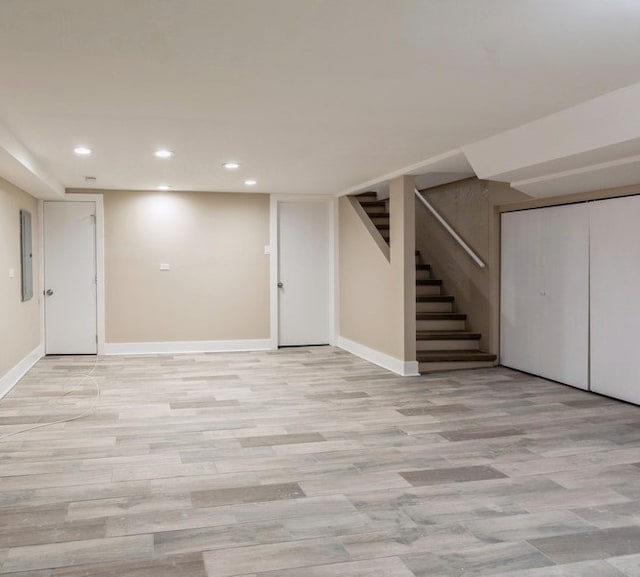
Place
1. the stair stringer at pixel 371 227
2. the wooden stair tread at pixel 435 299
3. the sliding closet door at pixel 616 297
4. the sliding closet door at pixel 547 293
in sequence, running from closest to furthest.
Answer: the sliding closet door at pixel 616 297
the sliding closet door at pixel 547 293
the stair stringer at pixel 371 227
the wooden stair tread at pixel 435 299

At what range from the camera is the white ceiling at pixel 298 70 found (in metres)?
2.65

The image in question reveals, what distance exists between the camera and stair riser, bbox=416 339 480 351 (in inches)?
297

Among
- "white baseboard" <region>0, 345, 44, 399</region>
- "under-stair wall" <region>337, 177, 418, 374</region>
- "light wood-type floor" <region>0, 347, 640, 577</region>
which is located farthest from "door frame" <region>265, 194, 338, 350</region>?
"white baseboard" <region>0, 345, 44, 399</region>

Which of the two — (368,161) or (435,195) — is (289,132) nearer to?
(368,161)

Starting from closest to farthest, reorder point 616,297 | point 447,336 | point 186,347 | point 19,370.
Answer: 1. point 616,297
2. point 19,370
3. point 447,336
4. point 186,347

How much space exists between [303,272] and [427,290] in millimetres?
1913

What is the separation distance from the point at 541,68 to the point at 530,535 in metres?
2.39

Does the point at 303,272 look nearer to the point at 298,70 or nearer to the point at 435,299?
the point at 435,299

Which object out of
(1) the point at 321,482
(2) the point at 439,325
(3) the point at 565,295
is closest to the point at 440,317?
(2) the point at 439,325

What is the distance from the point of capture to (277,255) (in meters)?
9.23

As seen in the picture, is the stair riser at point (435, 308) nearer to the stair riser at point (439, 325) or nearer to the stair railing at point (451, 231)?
the stair riser at point (439, 325)

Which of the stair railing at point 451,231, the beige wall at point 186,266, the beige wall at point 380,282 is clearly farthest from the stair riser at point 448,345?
the beige wall at point 186,266

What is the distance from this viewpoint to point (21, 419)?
16.6 feet

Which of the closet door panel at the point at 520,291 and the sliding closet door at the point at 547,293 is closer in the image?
the sliding closet door at the point at 547,293
